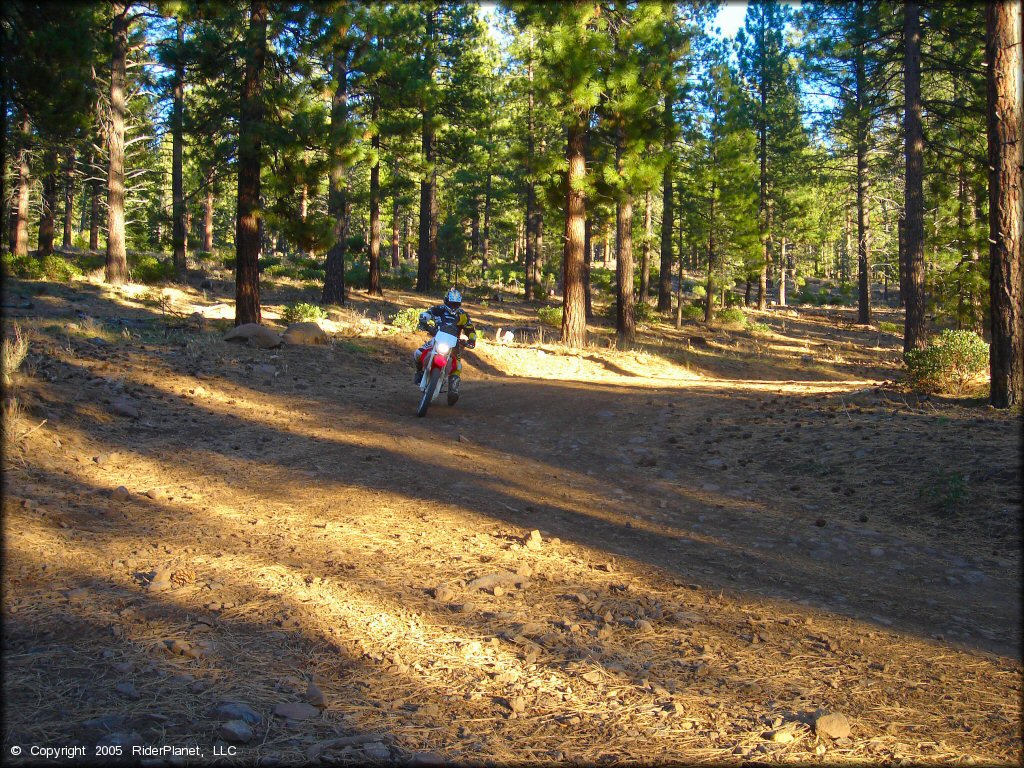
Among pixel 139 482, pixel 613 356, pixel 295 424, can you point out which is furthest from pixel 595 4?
pixel 139 482

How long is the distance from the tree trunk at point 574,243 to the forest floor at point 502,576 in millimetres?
7685

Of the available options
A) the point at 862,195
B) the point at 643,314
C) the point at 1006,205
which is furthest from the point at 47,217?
the point at 862,195

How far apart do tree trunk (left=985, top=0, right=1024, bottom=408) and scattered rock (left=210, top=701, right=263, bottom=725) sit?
9.02 meters

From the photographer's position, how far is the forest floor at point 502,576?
3174 mm

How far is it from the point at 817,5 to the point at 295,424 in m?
21.7

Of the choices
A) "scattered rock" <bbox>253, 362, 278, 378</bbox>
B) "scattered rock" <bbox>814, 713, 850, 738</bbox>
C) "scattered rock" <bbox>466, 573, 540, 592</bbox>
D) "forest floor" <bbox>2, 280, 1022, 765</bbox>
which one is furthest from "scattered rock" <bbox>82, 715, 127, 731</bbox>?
"scattered rock" <bbox>253, 362, 278, 378</bbox>

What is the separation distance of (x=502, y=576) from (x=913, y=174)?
16.7 meters

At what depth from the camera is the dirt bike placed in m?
10.6

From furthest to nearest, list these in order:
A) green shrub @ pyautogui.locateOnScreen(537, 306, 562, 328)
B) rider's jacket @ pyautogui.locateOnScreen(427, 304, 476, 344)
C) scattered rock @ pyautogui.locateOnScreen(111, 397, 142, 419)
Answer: green shrub @ pyautogui.locateOnScreen(537, 306, 562, 328)
rider's jacket @ pyautogui.locateOnScreen(427, 304, 476, 344)
scattered rock @ pyautogui.locateOnScreen(111, 397, 142, 419)

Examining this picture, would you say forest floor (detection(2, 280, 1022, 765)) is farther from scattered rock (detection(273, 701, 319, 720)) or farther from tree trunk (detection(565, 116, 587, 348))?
tree trunk (detection(565, 116, 587, 348))

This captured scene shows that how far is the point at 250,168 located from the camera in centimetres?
1452

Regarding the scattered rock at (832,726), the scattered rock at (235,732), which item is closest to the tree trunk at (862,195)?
the scattered rock at (832,726)

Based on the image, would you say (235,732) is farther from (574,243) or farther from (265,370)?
(574,243)

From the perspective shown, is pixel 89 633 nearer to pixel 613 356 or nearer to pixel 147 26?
pixel 613 356
